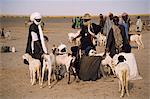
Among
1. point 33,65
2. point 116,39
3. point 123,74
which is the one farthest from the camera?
point 116,39

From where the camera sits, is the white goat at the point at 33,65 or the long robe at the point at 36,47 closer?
the white goat at the point at 33,65

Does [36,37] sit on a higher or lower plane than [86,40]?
higher

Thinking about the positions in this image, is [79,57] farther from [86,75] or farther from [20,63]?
[20,63]

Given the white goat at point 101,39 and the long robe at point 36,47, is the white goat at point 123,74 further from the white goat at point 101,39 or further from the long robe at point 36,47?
the white goat at point 101,39

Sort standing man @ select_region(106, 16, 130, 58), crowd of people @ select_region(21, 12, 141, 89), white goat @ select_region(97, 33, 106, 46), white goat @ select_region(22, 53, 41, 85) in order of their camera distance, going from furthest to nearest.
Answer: white goat @ select_region(97, 33, 106, 46) < standing man @ select_region(106, 16, 130, 58) < crowd of people @ select_region(21, 12, 141, 89) < white goat @ select_region(22, 53, 41, 85)

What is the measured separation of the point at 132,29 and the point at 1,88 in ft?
78.5

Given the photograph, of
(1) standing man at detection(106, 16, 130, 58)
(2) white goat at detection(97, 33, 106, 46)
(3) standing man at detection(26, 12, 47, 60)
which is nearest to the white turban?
(3) standing man at detection(26, 12, 47, 60)

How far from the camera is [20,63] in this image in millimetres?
14758

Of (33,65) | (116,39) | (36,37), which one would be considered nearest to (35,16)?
(36,37)

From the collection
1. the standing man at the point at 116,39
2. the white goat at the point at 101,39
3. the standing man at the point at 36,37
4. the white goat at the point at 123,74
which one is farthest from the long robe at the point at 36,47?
the white goat at the point at 101,39

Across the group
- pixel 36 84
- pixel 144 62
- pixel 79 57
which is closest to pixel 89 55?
pixel 79 57

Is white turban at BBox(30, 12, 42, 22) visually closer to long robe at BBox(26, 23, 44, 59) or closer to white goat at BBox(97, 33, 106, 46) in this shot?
long robe at BBox(26, 23, 44, 59)

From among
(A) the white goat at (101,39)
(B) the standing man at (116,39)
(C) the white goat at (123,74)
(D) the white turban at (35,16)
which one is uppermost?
(D) the white turban at (35,16)

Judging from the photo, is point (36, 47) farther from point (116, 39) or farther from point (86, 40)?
point (116, 39)
